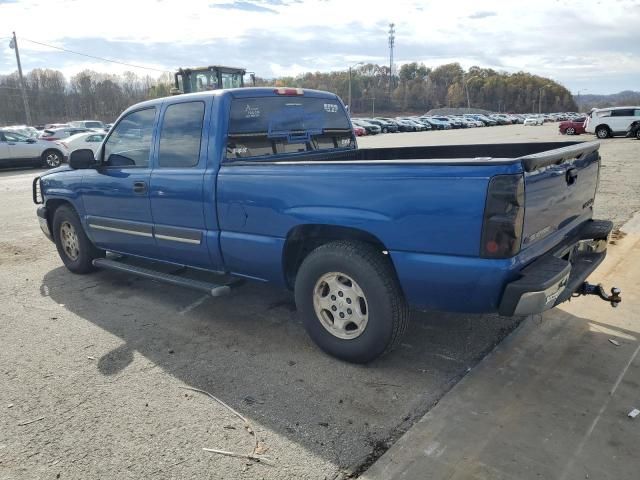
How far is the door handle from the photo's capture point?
4.73 m

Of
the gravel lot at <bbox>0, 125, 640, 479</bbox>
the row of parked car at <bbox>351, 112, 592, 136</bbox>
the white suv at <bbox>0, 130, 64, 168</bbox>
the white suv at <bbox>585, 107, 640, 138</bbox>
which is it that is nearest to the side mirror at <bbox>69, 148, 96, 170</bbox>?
the gravel lot at <bbox>0, 125, 640, 479</bbox>

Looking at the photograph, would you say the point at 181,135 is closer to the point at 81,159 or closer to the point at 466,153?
the point at 81,159

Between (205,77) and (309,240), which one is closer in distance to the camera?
(309,240)

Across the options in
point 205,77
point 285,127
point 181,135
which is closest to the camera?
point 181,135

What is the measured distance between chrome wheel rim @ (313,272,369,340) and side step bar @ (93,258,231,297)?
93 centimetres

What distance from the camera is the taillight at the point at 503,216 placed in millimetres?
2830

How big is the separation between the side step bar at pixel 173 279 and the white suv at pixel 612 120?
103 feet

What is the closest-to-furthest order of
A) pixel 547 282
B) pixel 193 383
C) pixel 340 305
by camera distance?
pixel 547 282, pixel 193 383, pixel 340 305

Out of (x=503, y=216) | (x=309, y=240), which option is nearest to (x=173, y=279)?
(x=309, y=240)

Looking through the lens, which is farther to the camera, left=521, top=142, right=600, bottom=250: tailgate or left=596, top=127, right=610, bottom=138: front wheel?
left=596, top=127, right=610, bottom=138: front wheel

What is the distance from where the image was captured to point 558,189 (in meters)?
3.39

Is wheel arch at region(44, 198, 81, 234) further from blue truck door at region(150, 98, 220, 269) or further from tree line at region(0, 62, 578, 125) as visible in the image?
tree line at region(0, 62, 578, 125)

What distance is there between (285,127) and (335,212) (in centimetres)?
159

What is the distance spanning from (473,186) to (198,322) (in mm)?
2745
